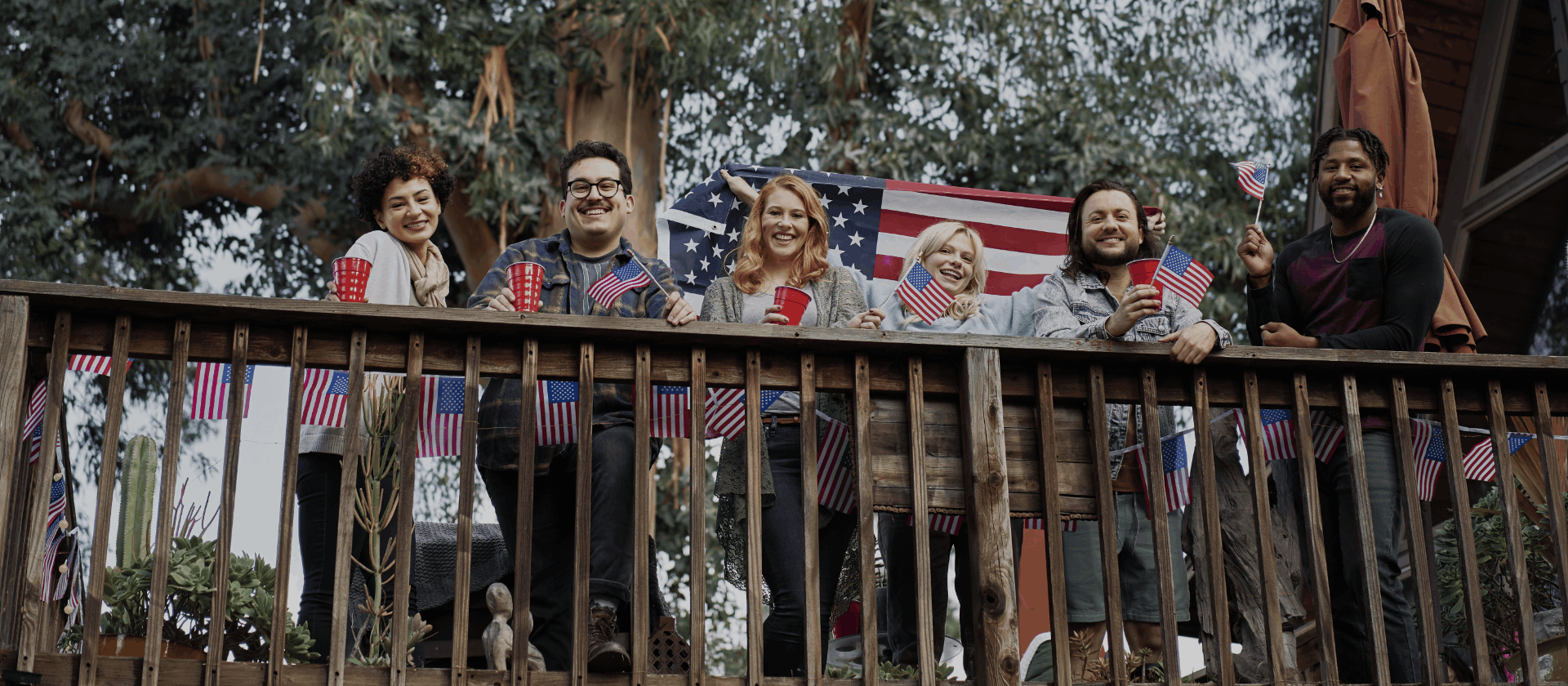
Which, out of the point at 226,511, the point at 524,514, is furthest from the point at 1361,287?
the point at 226,511

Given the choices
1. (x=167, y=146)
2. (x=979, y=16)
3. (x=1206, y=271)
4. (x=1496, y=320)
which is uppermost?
(x=979, y=16)

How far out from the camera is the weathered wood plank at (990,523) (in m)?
3.64

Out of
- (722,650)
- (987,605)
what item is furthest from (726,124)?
(987,605)

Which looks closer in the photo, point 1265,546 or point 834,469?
point 1265,546

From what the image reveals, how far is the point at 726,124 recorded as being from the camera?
1273 centimetres

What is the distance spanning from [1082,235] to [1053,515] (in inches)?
46.6

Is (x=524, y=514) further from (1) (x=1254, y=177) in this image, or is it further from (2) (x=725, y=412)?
(1) (x=1254, y=177)

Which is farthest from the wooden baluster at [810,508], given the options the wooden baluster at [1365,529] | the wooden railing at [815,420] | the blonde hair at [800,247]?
the wooden baluster at [1365,529]

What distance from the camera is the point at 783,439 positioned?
420cm

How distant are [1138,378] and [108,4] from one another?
1158cm

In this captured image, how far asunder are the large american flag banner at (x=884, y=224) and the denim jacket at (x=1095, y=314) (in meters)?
1.72

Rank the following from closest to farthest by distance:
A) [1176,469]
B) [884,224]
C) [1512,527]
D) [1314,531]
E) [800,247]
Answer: [1314,531], [1512,527], [1176,469], [800,247], [884,224]

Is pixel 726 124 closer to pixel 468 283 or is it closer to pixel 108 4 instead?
pixel 468 283


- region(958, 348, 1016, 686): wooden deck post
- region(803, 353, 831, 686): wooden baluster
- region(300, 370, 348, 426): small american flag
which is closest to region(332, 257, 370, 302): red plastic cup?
region(300, 370, 348, 426): small american flag
